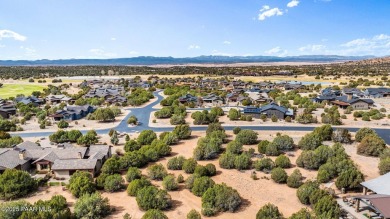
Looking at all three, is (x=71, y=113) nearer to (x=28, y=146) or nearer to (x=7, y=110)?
(x=7, y=110)

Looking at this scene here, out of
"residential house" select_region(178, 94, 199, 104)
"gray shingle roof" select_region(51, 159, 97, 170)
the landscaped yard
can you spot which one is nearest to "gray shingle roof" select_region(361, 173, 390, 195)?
"gray shingle roof" select_region(51, 159, 97, 170)

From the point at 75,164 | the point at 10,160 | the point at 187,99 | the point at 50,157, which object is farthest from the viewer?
the point at 187,99

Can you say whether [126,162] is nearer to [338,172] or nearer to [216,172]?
[216,172]

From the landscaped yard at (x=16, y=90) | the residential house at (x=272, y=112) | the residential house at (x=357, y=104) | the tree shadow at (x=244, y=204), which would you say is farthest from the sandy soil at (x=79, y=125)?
the residential house at (x=357, y=104)

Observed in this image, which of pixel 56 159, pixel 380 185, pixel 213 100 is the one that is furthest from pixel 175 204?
pixel 213 100

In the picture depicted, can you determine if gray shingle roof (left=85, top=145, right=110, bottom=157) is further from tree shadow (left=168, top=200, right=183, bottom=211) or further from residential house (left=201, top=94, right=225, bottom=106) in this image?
residential house (left=201, top=94, right=225, bottom=106)

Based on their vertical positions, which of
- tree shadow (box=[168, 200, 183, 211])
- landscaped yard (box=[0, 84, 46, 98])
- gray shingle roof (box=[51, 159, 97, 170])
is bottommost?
tree shadow (box=[168, 200, 183, 211])


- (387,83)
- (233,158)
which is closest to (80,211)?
(233,158)

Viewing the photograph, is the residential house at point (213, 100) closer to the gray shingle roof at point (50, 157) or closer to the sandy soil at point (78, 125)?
the sandy soil at point (78, 125)
